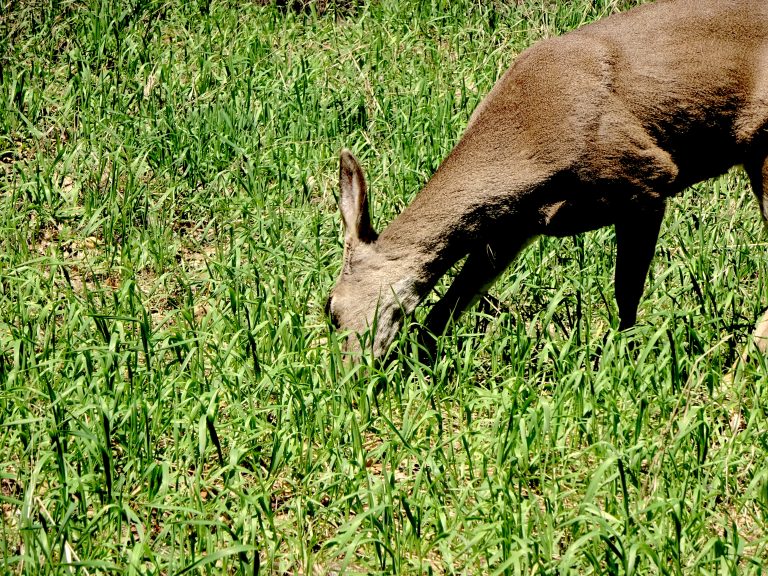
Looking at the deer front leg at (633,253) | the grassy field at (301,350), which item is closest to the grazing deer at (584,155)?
the deer front leg at (633,253)

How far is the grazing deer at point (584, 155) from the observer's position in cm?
469

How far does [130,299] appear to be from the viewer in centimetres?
479

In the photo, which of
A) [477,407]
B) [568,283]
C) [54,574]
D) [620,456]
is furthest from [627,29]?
[54,574]

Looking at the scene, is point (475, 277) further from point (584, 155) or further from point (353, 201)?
point (584, 155)

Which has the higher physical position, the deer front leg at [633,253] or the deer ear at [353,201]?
the deer ear at [353,201]

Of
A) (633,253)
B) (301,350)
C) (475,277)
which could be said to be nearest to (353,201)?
(475,277)

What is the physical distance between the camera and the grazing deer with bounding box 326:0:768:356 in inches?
185

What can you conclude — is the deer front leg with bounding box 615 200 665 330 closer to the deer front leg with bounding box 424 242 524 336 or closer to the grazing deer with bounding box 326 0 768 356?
the grazing deer with bounding box 326 0 768 356

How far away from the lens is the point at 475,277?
5.11 meters

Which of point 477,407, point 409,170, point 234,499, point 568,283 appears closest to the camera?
point 234,499

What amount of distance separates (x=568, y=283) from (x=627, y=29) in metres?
1.27

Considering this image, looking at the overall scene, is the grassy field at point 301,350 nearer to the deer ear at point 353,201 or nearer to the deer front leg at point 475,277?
the deer front leg at point 475,277

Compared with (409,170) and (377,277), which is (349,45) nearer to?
(409,170)

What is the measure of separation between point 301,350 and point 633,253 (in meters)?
1.55
